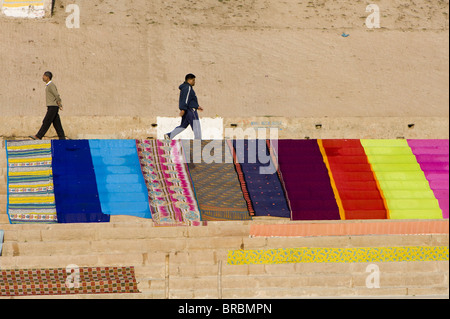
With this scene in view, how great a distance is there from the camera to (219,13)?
16.1 metres

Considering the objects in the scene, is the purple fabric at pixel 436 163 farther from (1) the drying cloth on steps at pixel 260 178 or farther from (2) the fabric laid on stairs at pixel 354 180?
(1) the drying cloth on steps at pixel 260 178

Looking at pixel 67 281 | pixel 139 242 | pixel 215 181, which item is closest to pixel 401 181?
pixel 215 181

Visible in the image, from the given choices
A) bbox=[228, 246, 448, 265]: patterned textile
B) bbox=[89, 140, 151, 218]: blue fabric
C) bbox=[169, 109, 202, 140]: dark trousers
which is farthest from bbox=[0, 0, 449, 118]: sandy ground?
bbox=[228, 246, 448, 265]: patterned textile

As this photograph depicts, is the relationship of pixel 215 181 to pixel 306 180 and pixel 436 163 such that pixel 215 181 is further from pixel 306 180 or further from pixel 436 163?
pixel 436 163

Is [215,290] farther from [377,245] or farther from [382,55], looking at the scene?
[382,55]

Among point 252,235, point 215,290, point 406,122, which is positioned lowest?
point 215,290

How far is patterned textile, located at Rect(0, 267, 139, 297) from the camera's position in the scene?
385 inches

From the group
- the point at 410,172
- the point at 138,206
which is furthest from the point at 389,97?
the point at 138,206

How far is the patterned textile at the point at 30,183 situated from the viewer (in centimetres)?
1060

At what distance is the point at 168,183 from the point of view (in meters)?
11.4

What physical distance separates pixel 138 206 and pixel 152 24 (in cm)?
594

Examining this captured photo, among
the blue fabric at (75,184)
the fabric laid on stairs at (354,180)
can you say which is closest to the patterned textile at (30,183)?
the blue fabric at (75,184)

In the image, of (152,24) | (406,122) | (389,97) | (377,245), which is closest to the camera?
(377,245)

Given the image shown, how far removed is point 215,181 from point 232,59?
4259 millimetres
